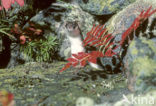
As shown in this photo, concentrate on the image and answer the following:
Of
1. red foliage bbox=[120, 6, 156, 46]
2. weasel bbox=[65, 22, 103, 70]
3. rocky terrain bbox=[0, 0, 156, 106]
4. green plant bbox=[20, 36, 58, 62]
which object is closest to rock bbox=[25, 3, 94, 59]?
rocky terrain bbox=[0, 0, 156, 106]

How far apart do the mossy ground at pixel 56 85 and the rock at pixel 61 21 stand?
0.71m

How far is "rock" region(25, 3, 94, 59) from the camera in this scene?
3.17 m

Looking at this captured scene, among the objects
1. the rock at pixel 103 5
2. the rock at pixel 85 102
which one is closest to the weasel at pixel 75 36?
the rock at pixel 103 5

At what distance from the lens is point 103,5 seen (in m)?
2.87

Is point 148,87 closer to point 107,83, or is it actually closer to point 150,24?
point 107,83

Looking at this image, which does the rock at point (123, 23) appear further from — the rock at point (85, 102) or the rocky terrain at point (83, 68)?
the rock at point (85, 102)

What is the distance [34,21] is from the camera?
3.17 meters

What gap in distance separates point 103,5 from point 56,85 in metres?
1.54

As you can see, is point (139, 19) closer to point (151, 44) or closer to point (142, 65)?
point (151, 44)

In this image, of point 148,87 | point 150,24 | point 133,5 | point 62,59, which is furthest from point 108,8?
point 148,87

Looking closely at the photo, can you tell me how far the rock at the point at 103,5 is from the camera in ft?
9.10

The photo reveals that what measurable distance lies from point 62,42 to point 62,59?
30 cm

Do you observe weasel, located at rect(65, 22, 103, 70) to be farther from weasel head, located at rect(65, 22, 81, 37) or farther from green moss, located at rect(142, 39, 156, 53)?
green moss, located at rect(142, 39, 156, 53)

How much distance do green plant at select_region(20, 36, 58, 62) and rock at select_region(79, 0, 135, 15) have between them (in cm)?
77
